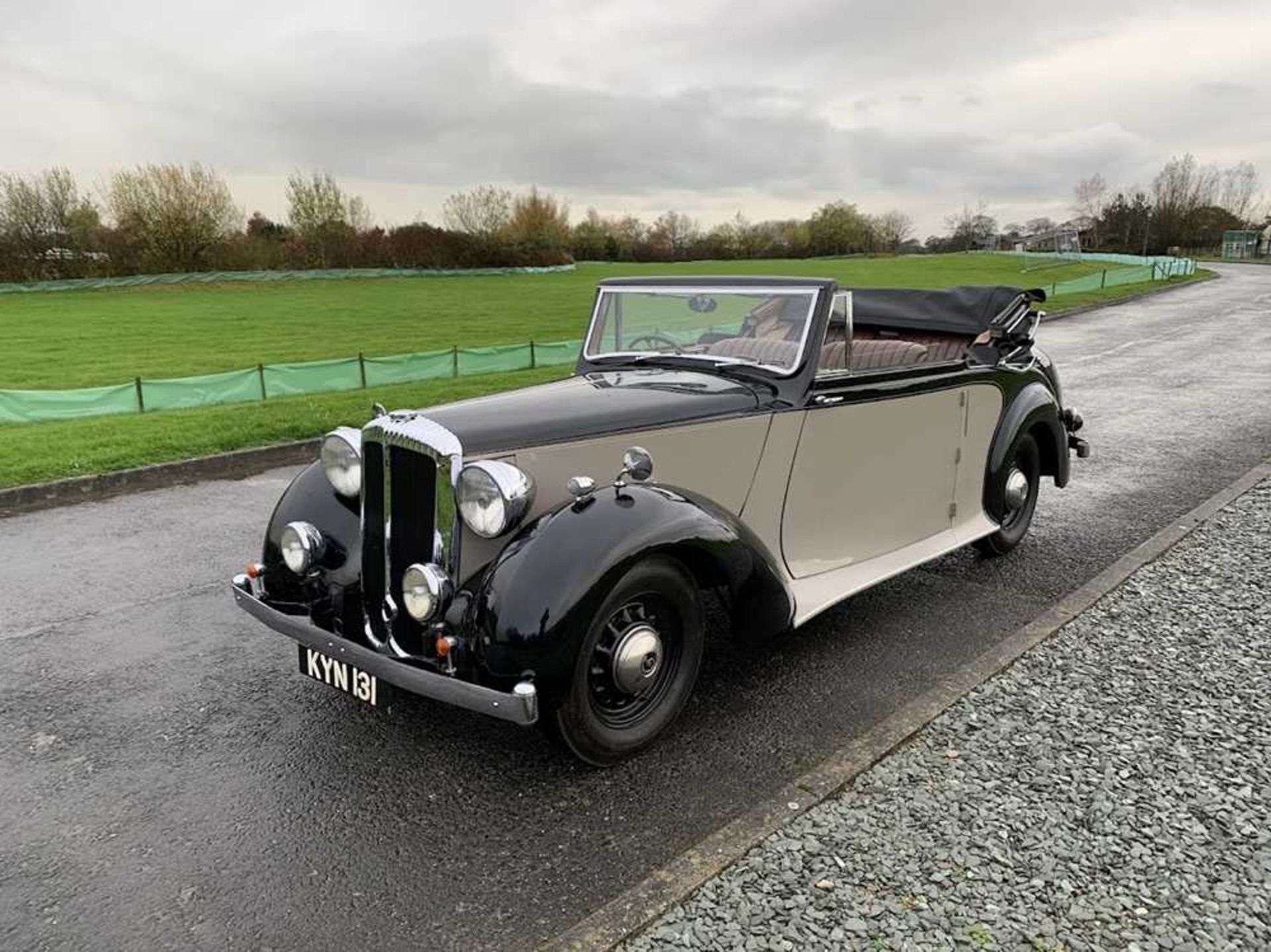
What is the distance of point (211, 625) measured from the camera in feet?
15.7

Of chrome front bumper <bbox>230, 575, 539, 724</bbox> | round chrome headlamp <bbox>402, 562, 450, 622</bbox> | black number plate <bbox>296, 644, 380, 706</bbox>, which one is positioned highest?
round chrome headlamp <bbox>402, 562, 450, 622</bbox>

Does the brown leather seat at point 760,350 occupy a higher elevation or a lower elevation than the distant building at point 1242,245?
lower

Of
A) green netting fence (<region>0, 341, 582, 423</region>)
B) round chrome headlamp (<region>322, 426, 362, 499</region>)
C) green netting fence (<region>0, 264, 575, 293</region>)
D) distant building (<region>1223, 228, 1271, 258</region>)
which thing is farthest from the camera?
distant building (<region>1223, 228, 1271, 258</region>)

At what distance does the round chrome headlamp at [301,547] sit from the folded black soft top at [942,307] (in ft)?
12.3

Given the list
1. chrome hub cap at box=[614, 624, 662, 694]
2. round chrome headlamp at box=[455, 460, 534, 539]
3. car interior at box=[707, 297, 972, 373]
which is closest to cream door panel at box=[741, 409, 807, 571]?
car interior at box=[707, 297, 972, 373]

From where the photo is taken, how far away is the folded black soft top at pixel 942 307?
5.89 metres

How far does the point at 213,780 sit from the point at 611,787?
1536 millimetres

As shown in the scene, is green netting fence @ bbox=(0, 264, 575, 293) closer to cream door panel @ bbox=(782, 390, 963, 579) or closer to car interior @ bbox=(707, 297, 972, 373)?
car interior @ bbox=(707, 297, 972, 373)

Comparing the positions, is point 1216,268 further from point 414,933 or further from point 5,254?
point 5,254

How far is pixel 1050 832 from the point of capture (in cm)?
288

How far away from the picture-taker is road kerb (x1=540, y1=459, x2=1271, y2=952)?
2.46 meters

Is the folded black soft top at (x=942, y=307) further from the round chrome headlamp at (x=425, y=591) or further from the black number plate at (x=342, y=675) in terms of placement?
the black number plate at (x=342, y=675)

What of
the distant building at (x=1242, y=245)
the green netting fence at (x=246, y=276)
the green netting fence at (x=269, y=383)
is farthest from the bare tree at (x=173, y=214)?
the distant building at (x=1242, y=245)

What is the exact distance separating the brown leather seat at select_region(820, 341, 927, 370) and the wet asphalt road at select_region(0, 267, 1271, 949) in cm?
141
